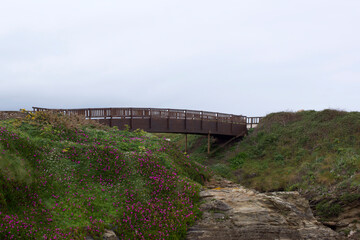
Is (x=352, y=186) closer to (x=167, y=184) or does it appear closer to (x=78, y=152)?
(x=167, y=184)

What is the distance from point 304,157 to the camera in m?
29.6

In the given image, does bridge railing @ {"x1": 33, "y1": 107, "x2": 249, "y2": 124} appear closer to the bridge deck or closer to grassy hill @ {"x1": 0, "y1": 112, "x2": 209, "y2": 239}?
the bridge deck

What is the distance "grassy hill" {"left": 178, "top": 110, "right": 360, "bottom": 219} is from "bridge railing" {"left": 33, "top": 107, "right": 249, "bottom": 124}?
139 inches

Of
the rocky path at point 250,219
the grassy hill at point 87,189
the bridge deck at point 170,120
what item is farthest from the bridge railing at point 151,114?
the rocky path at point 250,219

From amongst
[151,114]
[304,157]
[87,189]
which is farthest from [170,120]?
[87,189]

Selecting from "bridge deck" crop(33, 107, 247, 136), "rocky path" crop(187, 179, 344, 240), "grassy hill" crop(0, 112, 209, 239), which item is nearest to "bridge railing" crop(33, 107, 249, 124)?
"bridge deck" crop(33, 107, 247, 136)

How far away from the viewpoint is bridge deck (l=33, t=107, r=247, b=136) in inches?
1093

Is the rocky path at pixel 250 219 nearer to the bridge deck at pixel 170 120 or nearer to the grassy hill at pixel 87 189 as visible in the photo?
the grassy hill at pixel 87 189

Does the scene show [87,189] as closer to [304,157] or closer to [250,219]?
[250,219]

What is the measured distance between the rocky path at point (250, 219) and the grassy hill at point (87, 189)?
0.66 meters

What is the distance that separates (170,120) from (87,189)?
21292 millimetres

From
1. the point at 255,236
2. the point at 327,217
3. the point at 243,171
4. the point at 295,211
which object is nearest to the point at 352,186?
the point at 327,217

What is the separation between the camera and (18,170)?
37.3 ft

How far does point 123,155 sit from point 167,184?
105 inches
